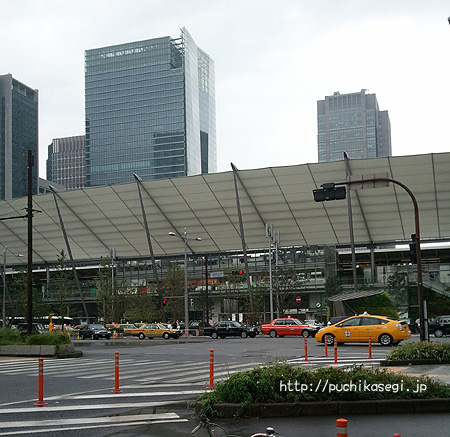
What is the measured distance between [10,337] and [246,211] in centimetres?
3512

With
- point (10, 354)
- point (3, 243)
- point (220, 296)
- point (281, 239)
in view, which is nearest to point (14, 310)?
point (3, 243)

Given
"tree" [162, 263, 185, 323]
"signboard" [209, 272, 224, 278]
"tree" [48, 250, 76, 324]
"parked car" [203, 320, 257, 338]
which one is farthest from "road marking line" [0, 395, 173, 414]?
"signboard" [209, 272, 224, 278]

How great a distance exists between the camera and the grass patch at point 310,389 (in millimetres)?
10344

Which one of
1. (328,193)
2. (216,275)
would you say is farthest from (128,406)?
(216,275)

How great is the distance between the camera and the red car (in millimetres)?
46781

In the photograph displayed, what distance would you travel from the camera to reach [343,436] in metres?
→ 4.76

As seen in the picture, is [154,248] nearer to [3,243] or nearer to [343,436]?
[3,243]

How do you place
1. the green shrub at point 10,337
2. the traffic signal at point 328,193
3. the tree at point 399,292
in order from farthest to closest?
the tree at point 399,292 → the green shrub at point 10,337 → the traffic signal at point 328,193

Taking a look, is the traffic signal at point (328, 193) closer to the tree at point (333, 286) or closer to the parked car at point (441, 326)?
the parked car at point (441, 326)

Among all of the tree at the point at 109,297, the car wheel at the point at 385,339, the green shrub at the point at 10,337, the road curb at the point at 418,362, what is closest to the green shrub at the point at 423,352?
the road curb at the point at 418,362

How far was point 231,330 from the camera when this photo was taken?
48.8 m

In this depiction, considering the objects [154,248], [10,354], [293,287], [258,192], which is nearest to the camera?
[10,354]

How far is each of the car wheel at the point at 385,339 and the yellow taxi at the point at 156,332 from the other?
24388 mm

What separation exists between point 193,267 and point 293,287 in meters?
16.2
